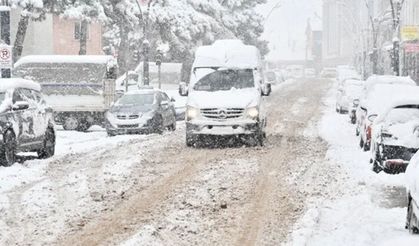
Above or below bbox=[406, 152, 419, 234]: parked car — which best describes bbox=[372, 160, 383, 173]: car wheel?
below

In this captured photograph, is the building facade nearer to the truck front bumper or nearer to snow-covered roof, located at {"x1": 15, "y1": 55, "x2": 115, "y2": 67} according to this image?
snow-covered roof, located at {"x1": 15, "y1": 55, "x2": 115, "y2": 67}

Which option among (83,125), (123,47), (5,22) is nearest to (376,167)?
(5,22)

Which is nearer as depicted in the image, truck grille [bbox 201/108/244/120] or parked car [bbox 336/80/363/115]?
truck grille [bbox 201/108/244/120]

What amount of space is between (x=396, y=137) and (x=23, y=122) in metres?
7.30

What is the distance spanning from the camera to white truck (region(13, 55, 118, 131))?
28.0m

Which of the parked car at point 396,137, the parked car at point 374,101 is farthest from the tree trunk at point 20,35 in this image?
the parked car at point 396,137

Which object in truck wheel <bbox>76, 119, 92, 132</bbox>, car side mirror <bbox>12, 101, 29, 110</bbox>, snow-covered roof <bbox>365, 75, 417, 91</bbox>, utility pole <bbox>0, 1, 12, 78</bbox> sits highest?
utility pole <bbox>0, 1, 12, 78</bbox>

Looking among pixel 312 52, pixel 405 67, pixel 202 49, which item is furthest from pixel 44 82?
pixel 312 52

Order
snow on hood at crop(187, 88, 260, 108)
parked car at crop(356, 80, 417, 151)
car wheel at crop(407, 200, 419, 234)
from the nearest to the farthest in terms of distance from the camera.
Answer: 1. car wheel at crop(407, 200, 419, 234)
2. parked car at crop(356, 80, 417, 151)
3. snow on hood at crop(187, 88, 260, 108)

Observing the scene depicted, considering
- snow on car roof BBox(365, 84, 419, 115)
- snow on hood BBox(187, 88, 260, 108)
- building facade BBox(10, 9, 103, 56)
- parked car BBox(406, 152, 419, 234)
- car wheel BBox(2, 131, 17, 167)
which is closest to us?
parked car BBox(406, 152, 419, 234)

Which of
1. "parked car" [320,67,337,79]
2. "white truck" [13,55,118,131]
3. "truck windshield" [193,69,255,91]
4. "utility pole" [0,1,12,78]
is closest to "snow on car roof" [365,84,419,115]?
"truck windshield" [193,69,255,91]

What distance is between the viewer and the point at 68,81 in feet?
93.8

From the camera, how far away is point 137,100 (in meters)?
25.6

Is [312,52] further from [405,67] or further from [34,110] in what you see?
[34,110]
